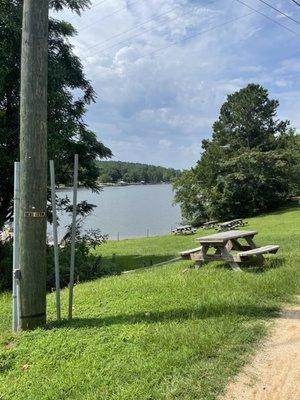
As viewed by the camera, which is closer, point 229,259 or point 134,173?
point 229,259

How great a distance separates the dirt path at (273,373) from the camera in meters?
3.53

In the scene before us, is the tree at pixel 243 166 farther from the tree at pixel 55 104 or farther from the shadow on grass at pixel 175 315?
the shadow on grass at pixel 175 315

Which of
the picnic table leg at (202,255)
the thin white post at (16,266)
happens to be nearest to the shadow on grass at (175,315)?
the thin white post at (16,266)

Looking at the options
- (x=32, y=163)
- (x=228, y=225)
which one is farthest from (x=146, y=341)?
(x=228, y=225)

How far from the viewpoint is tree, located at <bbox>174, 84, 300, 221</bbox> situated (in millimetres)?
43000

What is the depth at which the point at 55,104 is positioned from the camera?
496 inches

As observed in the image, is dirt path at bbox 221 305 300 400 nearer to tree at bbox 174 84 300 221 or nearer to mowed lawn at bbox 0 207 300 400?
mowed lawn at bbox 0 207 300 400

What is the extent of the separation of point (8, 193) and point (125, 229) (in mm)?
32540

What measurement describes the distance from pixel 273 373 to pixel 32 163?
3.33 metres

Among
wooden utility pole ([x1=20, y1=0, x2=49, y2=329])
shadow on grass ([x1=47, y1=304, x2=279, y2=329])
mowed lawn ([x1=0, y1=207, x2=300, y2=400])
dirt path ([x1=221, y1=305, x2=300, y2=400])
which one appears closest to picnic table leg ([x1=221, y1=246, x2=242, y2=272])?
mowed lawn ([x1=0, y1=207, x2=300, y2=400])

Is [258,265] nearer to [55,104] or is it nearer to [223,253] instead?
[223,253]

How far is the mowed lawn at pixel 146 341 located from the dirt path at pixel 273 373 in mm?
114

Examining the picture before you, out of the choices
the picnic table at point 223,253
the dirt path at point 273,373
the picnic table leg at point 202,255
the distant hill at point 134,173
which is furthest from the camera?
the distant hill at point 134,173

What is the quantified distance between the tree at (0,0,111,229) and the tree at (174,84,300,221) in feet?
95.5
